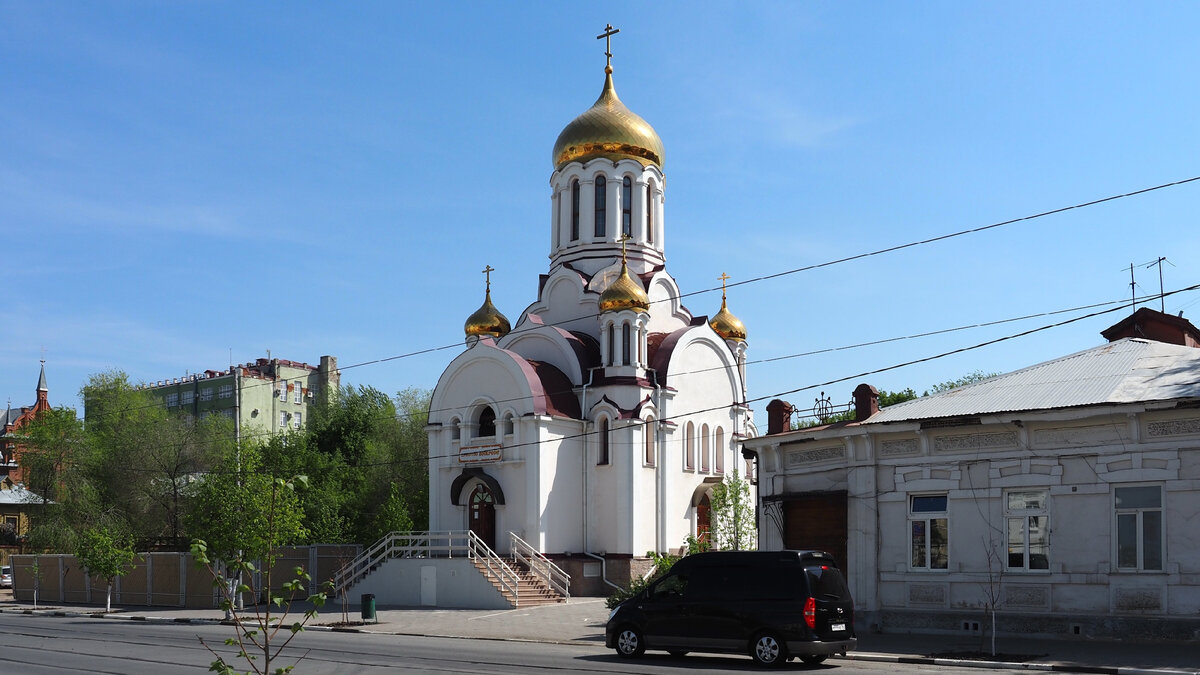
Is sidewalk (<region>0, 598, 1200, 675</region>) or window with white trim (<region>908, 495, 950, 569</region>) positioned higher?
window with white trim (<region>908, 495, 950, 569</region>)

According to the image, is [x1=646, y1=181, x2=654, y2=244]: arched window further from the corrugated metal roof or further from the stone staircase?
the corrugated metal roof

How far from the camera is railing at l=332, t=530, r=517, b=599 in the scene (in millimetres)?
34406

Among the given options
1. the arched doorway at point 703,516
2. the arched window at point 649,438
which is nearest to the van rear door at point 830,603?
the arched window at point 649,438

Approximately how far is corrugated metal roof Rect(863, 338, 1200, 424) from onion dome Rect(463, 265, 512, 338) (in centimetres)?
2296

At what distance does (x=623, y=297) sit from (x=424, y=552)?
431 inches

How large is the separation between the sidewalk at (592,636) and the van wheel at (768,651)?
6.27 ft

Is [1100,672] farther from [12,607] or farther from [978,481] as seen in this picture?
[12,607]

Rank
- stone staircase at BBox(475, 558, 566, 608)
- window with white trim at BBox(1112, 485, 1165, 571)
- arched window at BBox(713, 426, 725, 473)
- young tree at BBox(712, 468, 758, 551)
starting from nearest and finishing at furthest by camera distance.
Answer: window with white trim at BBox(1112, 485, 1165, 571)
stone staircase at BBox(475, 558, 566, 608)
young tree at BBox(712, 468, 758, 551)
arched window at BBox(713, 426, 725, 473)

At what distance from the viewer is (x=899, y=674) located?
16.0 metres

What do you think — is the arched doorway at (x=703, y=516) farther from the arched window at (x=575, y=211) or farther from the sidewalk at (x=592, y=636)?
the arched window at (x=575, y=211)

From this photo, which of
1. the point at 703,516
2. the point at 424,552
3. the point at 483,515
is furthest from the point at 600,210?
the point at 424,552

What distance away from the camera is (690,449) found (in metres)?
41.5

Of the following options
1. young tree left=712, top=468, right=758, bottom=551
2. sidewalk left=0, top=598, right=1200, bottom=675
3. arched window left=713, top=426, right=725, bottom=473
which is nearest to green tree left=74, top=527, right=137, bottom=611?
sidewalk left=0, top=598, right=1200, bottom=675

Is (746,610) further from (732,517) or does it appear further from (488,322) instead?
(488,322)
